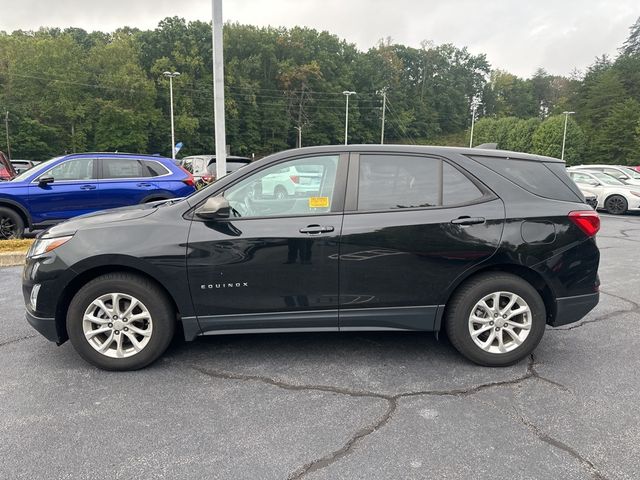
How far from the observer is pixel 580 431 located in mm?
2766

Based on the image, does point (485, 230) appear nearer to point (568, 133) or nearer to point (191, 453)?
point (191, 453)

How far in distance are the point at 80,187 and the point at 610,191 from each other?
50.1ft

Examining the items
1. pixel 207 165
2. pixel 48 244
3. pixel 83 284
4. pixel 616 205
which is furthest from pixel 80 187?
pixel 616 205

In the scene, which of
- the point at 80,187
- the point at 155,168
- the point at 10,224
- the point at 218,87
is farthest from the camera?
the point at 218,87

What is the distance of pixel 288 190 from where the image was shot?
3.60 m

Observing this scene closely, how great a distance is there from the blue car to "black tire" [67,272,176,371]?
5.73 metres

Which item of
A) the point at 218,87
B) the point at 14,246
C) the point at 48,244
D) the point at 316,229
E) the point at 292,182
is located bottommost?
the point at 14,246

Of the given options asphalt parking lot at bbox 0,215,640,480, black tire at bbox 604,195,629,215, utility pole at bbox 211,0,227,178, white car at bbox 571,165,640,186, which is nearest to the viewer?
asphalt parking lot at bbox 0,215,640,480

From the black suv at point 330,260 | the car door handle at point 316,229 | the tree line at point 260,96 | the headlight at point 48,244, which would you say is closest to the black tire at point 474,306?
the black suv at point 330,260

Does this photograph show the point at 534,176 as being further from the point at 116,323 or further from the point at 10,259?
the point at 10,259

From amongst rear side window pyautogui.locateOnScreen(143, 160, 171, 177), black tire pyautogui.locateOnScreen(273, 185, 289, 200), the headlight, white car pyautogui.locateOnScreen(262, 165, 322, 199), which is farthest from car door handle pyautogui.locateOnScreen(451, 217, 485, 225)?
rear side window pyautogui.locateOnScreen(143, 160, 171, 177)

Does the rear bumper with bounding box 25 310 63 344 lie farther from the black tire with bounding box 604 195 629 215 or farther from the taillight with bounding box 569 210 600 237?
the black tire with bounding box 604 195 629 215

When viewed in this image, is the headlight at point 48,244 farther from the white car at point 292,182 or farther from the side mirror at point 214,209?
the white car at point 292,182

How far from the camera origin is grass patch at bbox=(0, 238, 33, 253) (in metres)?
7.05
